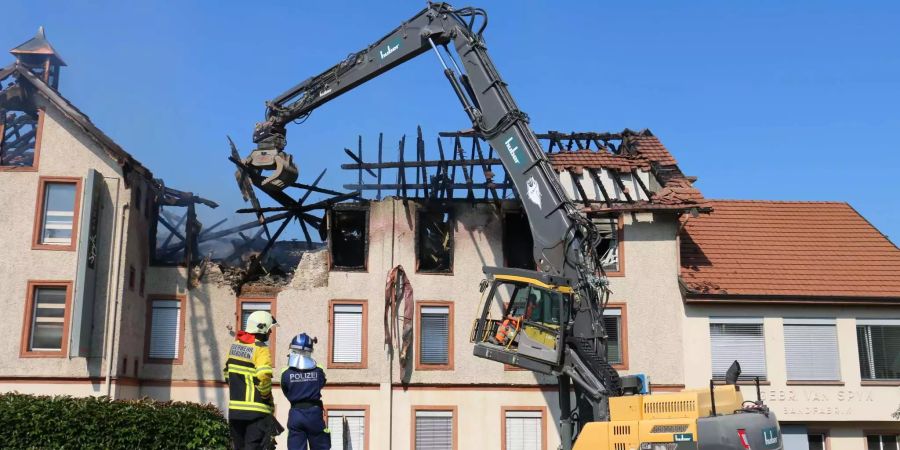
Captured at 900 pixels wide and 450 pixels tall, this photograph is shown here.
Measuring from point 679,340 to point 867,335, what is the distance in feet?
14.7

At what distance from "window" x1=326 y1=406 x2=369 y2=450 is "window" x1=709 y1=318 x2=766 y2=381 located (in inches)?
311

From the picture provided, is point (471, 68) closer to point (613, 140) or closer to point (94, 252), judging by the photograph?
point (613, 140)

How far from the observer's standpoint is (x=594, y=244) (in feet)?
53.0

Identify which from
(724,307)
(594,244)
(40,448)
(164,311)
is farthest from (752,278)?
(40,448)

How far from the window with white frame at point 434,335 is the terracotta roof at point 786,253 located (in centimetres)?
554

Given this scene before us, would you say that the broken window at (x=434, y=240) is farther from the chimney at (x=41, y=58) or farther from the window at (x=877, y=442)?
the window at (x=877, y=442)

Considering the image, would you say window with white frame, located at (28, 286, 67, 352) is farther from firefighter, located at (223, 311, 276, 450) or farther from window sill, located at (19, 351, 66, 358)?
firefighter, located at (223, 311, 276, 450)

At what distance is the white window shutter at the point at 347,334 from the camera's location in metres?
20.1

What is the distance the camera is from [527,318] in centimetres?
1554

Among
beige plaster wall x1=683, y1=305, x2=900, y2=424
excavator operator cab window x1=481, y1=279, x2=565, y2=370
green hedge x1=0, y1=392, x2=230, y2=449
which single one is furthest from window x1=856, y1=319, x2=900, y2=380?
green hedge x1=0, y1=392, x2=230, y2=449

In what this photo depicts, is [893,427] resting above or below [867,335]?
below

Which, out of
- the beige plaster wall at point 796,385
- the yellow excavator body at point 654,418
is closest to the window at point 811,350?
the beige plaster wall at point 796,385

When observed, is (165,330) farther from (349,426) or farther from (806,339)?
(806,339)

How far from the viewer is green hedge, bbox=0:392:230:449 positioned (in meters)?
13.6
